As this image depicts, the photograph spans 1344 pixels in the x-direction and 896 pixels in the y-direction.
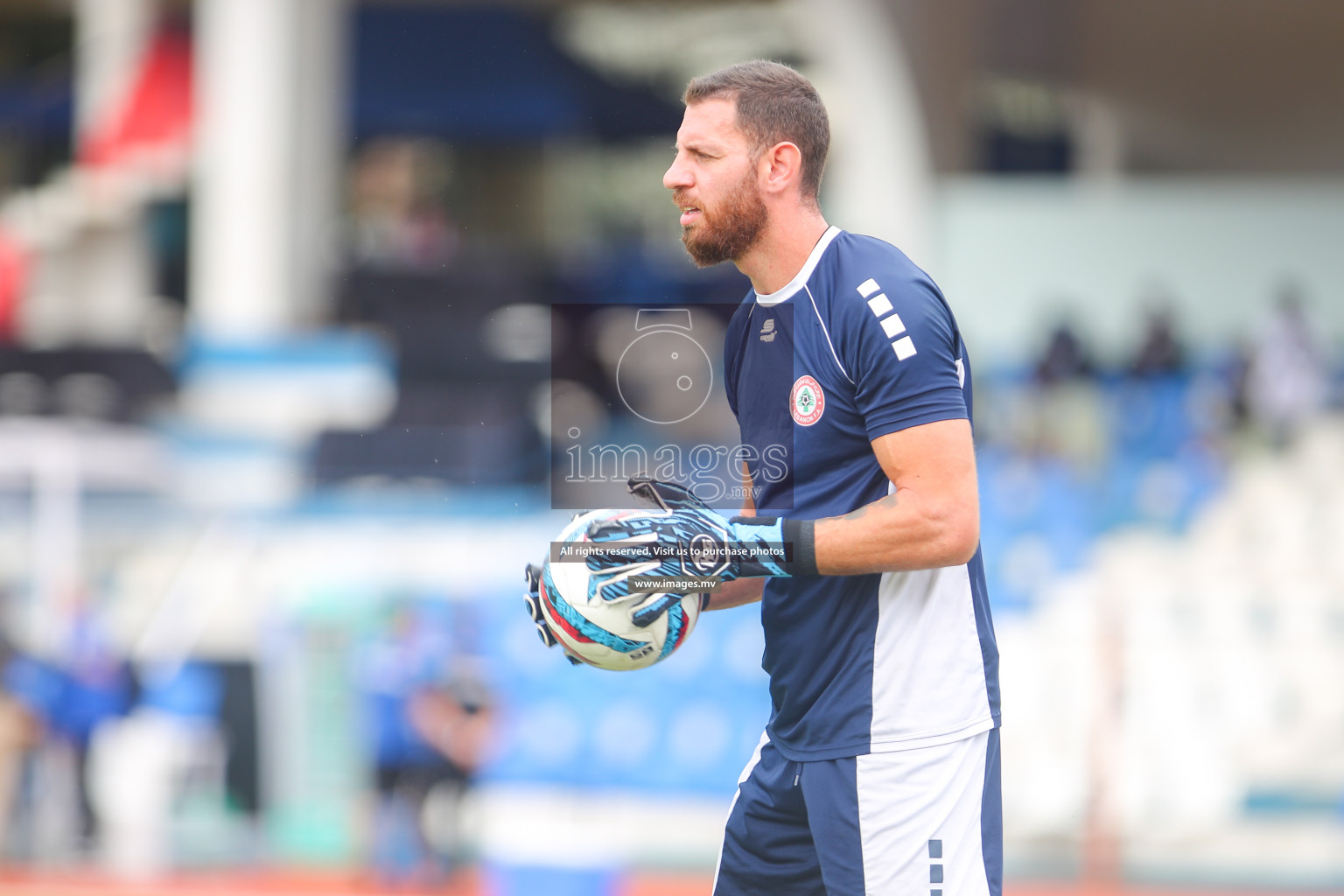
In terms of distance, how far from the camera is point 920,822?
2.46m

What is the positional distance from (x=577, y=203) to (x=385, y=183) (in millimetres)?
6447

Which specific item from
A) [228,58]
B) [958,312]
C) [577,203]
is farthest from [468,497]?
[577,203]

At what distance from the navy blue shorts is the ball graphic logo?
2.47 ft

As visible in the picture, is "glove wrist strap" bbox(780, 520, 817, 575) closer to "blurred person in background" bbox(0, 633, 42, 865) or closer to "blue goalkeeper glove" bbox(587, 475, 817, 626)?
"blue goalkeeper glove" bbox(587, 475, 817, 626)

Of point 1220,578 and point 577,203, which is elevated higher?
point 577,203

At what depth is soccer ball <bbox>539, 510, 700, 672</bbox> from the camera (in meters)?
2.47

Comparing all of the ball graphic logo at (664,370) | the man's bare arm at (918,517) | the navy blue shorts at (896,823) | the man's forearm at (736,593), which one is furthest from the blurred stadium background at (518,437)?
the navy blue shorts at (896,823)

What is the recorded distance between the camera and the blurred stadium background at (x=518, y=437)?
8.55 meters

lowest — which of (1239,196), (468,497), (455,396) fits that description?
(468,497)

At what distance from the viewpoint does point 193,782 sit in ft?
32.0

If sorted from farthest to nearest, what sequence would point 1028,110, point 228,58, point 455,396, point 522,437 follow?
point 1028,110, point 228,58, point 455,396, point 522,437

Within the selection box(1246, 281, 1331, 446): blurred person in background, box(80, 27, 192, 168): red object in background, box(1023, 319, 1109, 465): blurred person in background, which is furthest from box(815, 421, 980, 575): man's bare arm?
box(80, 27, 192, 168): red object in background

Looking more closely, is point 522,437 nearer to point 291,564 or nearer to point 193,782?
point 291,564

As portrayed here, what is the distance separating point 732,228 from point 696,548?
0.57 metres
